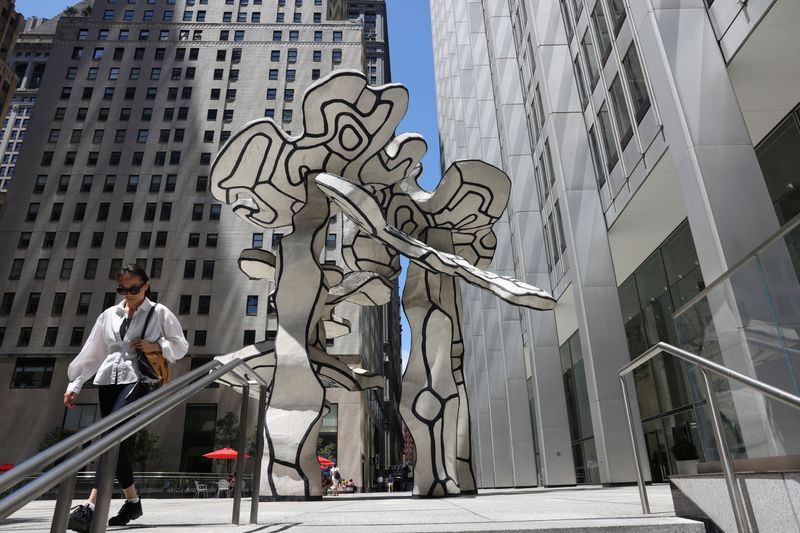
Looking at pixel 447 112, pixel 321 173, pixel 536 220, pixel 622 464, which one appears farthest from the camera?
pixel 447 112

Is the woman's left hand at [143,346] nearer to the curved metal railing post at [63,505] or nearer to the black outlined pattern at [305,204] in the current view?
the curved metal railing post at [63,505]

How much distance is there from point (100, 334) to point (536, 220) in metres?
20.7

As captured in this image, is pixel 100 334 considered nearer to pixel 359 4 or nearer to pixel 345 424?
pixel 345 424

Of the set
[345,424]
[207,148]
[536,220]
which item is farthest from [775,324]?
[207,148]

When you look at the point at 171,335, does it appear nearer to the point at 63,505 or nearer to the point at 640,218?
the point at 63,505

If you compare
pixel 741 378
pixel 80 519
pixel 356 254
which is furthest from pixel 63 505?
pixel 356 254

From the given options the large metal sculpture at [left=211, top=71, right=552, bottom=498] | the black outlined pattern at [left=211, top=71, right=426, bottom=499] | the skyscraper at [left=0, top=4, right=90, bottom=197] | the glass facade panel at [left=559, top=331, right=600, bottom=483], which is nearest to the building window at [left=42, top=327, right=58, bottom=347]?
the glass facade panel at [left=559, top=331, right=600, bottom=483]

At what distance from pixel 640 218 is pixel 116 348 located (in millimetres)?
14029

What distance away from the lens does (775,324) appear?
4.56m

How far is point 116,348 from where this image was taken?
4.41 meters

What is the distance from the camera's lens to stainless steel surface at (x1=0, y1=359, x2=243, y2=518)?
1.88 meters

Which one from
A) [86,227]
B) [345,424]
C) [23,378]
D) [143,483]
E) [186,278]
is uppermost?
[86,227]

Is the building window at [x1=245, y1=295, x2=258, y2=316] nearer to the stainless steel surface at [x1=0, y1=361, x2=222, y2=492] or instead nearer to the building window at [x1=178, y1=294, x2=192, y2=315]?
the building window at [x1=178, y1=294, x2=192, y2=315]

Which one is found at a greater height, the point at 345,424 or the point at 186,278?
the point at 186,278
